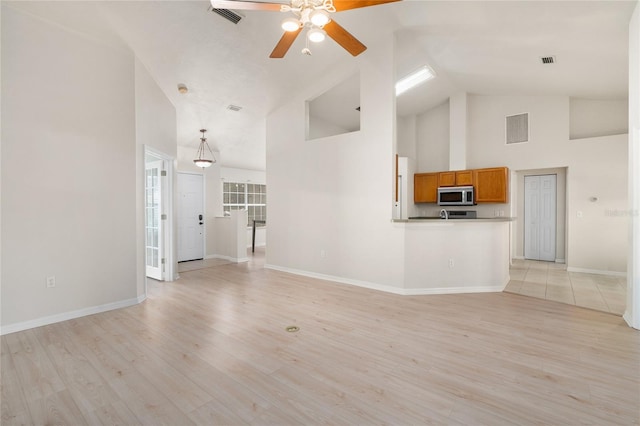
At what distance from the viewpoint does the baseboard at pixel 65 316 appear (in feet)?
9.12

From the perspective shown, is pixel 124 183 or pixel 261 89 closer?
pixel 124 183

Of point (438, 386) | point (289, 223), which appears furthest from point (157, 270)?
point (438, 386)

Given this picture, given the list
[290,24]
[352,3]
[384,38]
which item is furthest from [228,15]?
[384,38]

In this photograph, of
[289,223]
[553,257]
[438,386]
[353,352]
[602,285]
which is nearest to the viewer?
[438,386]

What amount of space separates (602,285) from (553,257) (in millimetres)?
1830

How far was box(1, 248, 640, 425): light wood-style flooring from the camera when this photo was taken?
1.69m

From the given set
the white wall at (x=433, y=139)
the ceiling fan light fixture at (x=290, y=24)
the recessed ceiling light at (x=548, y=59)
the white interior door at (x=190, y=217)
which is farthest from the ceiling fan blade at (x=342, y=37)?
the white interior door at (x=190, y=217)

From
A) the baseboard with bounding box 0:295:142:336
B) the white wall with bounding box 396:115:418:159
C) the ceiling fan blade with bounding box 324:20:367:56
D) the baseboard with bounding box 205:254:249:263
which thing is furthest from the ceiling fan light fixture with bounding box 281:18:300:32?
the white wall with bounding box 396:115:418:159

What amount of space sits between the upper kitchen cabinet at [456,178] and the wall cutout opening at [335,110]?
92.4 inches

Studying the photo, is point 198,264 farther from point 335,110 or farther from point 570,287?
point 570,287

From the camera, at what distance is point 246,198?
9023 mm

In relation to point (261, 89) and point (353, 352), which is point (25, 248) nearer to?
point (353, 352)

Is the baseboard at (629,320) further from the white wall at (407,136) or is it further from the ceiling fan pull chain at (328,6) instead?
the white wall at (407,136)

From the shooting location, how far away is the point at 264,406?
68.7 inches
